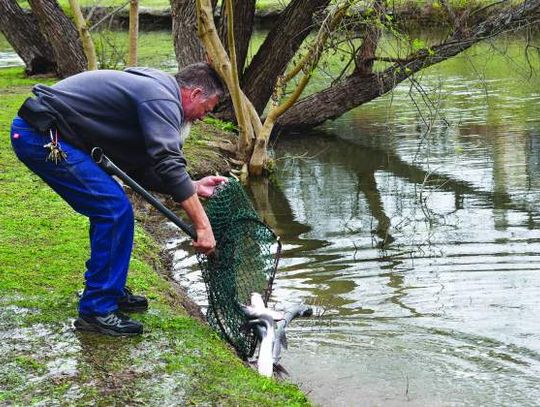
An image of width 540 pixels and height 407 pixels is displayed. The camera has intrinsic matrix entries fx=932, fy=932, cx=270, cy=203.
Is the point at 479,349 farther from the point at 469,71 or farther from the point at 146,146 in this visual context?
the point at 469,71

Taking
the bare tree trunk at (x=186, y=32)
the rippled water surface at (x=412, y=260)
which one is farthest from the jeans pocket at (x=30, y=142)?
the bare tree trunk at (x=186, y=32)

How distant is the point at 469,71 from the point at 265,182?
35.7ft

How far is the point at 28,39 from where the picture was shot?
1908 cm

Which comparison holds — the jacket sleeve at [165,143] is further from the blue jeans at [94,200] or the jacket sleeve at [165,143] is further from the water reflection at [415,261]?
the water reflection at [415,261]

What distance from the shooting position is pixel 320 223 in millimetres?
10688

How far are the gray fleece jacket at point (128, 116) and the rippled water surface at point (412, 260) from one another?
67.9 inches

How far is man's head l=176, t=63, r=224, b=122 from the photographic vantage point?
16.9 feet

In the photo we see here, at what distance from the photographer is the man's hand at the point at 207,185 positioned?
559 centimetres

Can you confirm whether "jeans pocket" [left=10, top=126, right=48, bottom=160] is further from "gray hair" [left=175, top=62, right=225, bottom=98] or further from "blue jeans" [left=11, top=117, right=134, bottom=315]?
"gray hair" [left=175, top=62, right=225, bottom=98]

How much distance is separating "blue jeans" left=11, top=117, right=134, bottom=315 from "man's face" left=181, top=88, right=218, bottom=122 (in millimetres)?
585

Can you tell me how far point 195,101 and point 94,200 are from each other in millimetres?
777

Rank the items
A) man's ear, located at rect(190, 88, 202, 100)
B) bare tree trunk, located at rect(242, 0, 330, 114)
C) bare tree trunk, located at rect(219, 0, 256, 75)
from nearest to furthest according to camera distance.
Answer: man's ear, located at rect(190, 88, 202, 100)
bare tree trunk, located at rect(242, 0, 330, 114)
bare tree trunk, located at rect(219, 0, 256, 75)

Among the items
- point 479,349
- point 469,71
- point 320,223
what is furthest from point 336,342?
point 469,71

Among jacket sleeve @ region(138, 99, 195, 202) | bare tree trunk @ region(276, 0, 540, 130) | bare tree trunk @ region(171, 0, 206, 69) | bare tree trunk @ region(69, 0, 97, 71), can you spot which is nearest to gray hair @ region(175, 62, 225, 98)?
jacket sleeve @ region(138, 99, 195, 202)
